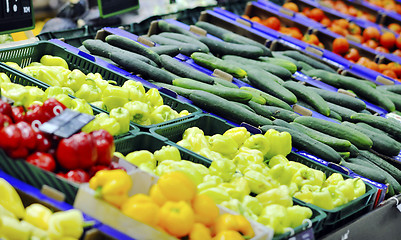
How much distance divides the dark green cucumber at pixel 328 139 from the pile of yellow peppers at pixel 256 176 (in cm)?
51

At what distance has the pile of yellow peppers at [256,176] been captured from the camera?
2773 mm

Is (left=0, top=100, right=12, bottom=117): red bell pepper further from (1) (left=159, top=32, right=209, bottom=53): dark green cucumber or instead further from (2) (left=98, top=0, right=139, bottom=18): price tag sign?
(1) (left=159, top=32, right=209, bottom=53): dark green cucumber

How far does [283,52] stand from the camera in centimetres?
620

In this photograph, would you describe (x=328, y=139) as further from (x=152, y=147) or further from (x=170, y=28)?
(x=170, y=28)

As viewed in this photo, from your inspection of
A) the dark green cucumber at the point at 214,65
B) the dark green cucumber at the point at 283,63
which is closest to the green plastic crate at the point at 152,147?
the dark green cucumber at the point at 214,65

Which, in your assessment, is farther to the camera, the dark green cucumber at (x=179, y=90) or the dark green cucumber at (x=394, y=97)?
the dark green cucumber at (x=394, y=97)

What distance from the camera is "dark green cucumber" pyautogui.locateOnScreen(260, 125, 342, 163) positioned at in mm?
3971

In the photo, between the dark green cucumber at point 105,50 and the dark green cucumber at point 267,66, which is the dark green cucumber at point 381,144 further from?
the dark green cucumber at point 105,50

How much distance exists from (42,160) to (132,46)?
254cm

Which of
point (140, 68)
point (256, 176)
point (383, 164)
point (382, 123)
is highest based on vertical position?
point (140, 68)

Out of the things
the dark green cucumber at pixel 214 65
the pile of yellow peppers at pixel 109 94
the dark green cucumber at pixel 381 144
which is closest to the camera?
the pile of yellow peppers at pixel 109 94

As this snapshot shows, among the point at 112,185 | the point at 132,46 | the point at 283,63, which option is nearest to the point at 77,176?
the point at 112,185

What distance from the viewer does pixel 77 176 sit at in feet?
7.88

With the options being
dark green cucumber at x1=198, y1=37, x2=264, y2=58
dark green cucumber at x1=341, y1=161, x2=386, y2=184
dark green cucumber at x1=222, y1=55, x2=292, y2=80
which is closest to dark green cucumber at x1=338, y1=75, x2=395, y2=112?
dark green cucumber at x1=222, y1=55, x2=292, y2=80
